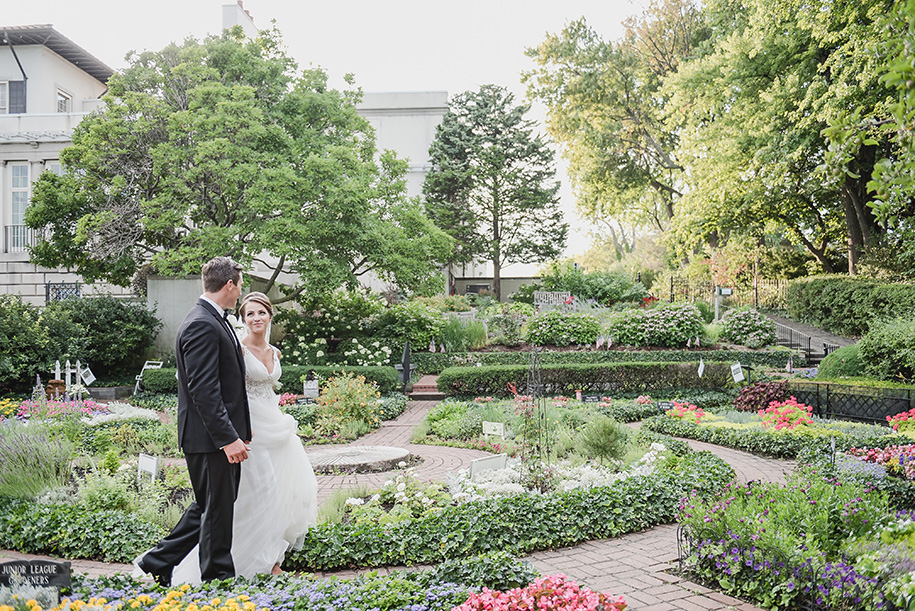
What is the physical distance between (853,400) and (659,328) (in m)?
6.91

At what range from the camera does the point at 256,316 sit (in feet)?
15.0

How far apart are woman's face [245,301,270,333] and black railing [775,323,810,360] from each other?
20.6 m

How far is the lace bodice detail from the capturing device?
4.49 meters

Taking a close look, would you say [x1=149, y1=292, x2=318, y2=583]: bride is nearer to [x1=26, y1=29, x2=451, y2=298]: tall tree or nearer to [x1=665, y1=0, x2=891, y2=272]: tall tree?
[x1=26, y1=29, x2=451, y2=298]: tall tree

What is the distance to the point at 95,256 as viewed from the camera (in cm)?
1719

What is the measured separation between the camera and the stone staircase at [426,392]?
14.9 meters

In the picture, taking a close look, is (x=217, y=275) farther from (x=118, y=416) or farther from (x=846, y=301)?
(x=846, y=301)

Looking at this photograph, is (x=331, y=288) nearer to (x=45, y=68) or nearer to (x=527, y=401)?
(x=527, y=401)

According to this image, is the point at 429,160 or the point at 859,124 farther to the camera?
the point at 429,160

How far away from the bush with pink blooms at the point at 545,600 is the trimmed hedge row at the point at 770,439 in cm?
507

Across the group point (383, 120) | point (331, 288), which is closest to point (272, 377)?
point (331, 288)

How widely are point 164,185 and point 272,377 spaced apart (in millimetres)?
13855

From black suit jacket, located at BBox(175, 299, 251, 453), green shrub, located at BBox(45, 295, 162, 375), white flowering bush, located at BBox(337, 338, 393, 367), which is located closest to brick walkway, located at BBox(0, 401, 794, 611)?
black suit jacket, located at BBox(175, 299, 251, 453)

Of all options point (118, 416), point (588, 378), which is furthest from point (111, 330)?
point (588, 378)
